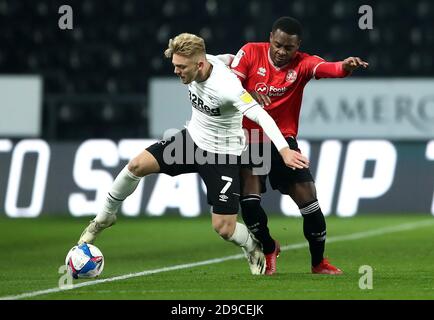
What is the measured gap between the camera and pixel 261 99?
897cm

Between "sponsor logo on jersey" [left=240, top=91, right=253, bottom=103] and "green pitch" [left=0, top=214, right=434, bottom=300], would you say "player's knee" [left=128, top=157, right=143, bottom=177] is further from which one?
"sponsor logo on jersey" [left=240, top=91, right=253, bottom=103]

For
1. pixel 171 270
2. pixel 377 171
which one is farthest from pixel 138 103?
pixel 171 270

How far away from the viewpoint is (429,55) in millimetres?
19984

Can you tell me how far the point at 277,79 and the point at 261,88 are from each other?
137 millimetres

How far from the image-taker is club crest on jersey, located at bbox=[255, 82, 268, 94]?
357 inches

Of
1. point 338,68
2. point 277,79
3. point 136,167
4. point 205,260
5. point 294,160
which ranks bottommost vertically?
point 205,260

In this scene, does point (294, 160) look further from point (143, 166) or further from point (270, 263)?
point (270, 263)

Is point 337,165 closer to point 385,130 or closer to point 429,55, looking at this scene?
point 385,130

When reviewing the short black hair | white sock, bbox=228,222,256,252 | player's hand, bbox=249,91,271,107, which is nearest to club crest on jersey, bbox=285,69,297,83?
player's hand, bbox=249,91,271,107

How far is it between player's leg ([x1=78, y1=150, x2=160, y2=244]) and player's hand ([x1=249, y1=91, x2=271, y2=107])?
34.7 inches

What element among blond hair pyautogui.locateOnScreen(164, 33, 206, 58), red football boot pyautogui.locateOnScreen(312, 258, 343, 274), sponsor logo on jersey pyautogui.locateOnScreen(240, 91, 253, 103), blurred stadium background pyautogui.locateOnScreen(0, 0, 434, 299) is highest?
blond hair pyautogui.locateOnScreen(164, 33, 206, 58)

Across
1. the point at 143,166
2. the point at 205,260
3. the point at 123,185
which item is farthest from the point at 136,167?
the point at 205,260

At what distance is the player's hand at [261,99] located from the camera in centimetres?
897

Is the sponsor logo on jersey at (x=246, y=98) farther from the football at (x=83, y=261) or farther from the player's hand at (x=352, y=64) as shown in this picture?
the football at (x=83, y=261)
